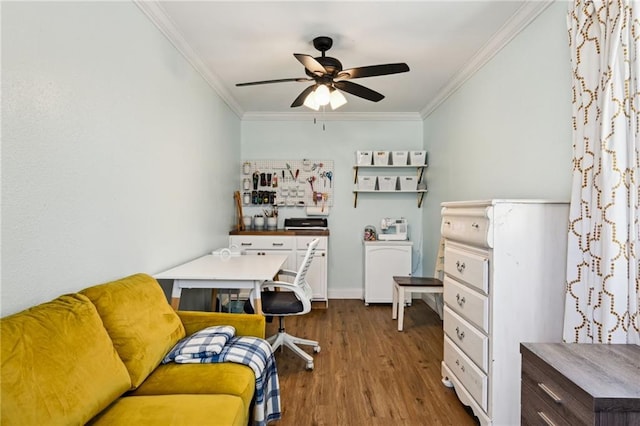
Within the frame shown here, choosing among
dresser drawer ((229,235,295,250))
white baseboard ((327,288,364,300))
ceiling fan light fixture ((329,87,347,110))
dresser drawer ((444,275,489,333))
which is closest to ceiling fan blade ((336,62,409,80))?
ceiling fan light fixture ((329,87,347,110))

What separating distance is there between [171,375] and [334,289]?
335 centimetres

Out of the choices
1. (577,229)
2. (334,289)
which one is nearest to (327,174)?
(334,289)

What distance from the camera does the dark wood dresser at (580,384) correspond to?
0.97 m

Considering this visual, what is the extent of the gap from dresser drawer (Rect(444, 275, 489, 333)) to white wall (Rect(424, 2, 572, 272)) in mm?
717

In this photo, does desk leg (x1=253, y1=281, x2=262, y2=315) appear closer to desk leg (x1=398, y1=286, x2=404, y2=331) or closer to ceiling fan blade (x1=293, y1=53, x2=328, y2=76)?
ceiling fan blade (x1=293, y1=53, x2=328, y2=76)

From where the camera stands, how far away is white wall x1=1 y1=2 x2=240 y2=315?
1.29m

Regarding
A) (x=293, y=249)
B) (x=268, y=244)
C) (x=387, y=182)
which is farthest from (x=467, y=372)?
(x=387, y=182)

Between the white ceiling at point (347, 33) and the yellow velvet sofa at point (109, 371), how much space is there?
176cm

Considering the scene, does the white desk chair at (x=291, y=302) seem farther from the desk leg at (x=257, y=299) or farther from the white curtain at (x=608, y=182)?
the white curtain at (x=608, y=182)

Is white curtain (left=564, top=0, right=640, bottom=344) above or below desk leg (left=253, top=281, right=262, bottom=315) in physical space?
above

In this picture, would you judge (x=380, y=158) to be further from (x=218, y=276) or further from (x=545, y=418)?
(x=545, y=418)

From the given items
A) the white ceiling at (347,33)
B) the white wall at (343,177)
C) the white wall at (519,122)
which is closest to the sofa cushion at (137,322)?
the white ceiling at (347,33)

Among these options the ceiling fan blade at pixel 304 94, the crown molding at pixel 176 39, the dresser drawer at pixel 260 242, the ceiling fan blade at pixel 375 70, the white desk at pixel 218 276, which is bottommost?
the white desk at pixel 218 276

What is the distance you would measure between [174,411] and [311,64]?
2.07 meters
